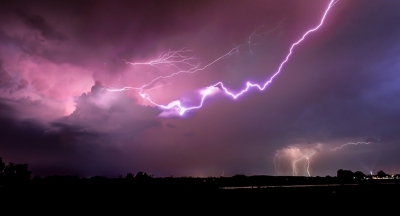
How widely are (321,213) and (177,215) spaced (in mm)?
6455

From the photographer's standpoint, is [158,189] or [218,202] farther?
[158,189]

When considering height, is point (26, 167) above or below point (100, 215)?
above

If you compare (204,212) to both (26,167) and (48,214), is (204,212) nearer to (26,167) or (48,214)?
(48,214)

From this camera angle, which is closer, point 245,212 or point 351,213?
point 351,213

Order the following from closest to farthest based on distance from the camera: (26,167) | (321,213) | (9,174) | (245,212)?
(321,213), (245,212), (9,174), (26,167)

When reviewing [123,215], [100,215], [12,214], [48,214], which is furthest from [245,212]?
[12,214]

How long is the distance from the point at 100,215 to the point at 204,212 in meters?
4.81

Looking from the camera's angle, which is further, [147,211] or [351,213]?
[147,211]

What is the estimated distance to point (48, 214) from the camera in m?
12.1

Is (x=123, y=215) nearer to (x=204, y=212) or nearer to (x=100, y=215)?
(x=100, y=215)

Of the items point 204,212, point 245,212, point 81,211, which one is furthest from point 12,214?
point 245,212

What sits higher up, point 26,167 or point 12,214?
point 26,167

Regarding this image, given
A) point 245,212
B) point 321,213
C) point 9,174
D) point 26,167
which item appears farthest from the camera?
point 26,167

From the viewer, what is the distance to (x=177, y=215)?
11.8m
